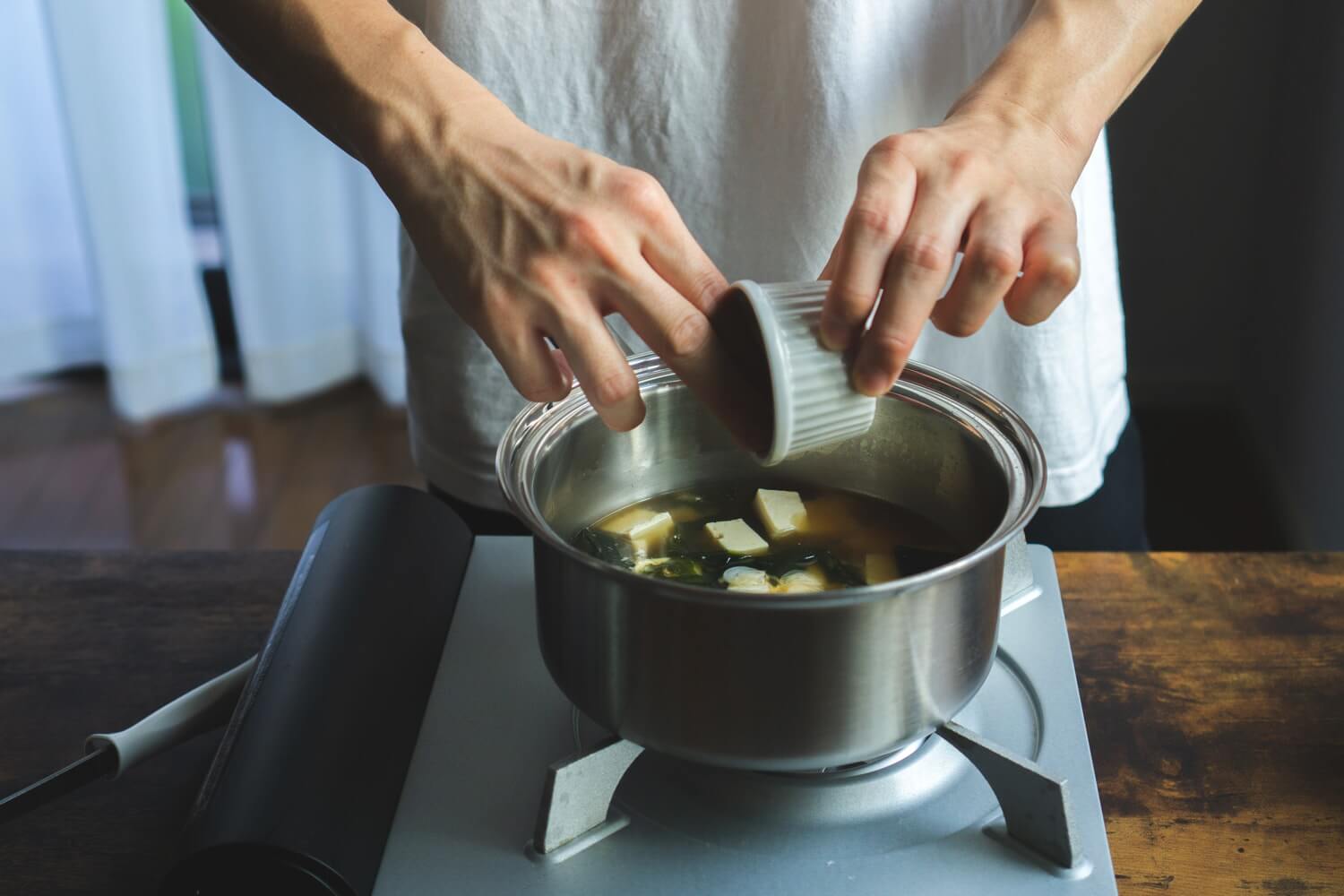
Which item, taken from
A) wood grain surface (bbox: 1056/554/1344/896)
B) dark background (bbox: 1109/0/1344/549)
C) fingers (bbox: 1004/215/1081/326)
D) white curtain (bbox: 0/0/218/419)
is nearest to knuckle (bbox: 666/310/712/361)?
fingers (bbox: 1004/215/1081/326)

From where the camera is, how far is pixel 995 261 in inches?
Result: 28.2

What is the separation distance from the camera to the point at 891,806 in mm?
645

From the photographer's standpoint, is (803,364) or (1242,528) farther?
(1242,528)

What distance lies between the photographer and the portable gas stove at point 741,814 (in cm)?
61

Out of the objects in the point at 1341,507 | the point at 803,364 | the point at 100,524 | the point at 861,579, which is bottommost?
the point at 100,524

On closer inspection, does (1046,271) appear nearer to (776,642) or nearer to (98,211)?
(776,642)

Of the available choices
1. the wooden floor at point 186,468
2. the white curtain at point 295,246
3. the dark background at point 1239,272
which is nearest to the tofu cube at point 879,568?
the dark background at point 1239,272

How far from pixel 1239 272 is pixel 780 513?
6.54 ft

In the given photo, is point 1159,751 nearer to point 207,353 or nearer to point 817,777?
point 817,777

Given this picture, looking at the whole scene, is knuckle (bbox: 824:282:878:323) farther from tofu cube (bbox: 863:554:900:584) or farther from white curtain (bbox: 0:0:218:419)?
white curtain (bbox: 0:0:218:419)

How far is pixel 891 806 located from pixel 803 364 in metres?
0.23

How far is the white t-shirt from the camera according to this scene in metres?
0.94

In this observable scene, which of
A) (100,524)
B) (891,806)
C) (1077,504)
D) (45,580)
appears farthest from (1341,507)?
(100,524)

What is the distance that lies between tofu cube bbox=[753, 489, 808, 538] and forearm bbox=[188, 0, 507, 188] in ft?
0.96
